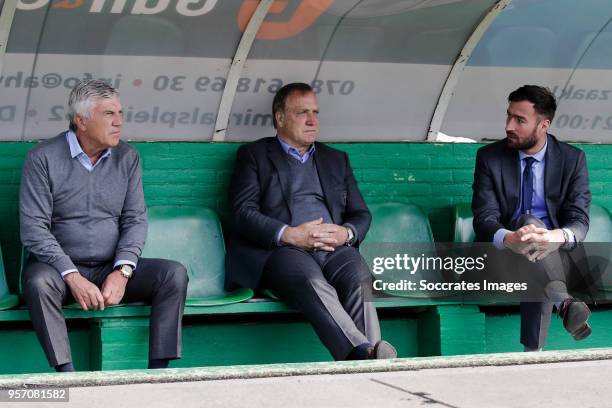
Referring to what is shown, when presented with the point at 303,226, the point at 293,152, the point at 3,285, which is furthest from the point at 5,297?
the point at 293,152

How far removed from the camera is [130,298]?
5246 millimetres

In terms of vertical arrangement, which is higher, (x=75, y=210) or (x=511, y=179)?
(x=511, y=179)

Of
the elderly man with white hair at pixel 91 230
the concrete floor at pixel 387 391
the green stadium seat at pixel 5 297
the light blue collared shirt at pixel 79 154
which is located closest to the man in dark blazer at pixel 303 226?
the elderly man with white hair at pixel 91 230

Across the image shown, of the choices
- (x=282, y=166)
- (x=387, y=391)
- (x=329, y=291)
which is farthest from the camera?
(x=282, y=166)

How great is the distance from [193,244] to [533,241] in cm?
169

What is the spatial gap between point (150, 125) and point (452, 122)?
1804 mm

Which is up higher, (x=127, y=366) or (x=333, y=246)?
(x=333, y=246)

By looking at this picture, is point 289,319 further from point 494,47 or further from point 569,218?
point 494,47

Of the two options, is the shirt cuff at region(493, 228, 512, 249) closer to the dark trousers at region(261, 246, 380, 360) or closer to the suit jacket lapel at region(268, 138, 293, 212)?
the dark trousers at region(261, 246, 380, 360)

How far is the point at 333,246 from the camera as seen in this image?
5711mm

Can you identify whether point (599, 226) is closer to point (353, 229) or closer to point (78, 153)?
point (353, 229)

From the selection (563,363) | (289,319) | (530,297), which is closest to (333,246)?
(289,319)

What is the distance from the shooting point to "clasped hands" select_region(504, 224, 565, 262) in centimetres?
557

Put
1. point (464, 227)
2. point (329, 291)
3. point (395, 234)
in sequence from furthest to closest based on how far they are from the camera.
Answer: point (464, 227)
point (395, 234)
point (329, 291)
